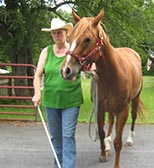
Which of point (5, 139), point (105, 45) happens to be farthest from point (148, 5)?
point (105, 45)

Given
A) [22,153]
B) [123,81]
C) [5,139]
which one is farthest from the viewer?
[5,139]

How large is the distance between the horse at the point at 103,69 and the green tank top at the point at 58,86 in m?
0.28

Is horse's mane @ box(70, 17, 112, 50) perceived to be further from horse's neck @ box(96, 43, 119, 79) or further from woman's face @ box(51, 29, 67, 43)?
horse's neck @ box(96, 43, 119, 79)

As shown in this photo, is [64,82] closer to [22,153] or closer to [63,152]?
[63,152]

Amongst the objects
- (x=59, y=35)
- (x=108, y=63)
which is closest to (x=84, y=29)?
(x=59, y=35)

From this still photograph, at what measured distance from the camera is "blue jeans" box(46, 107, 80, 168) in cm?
385

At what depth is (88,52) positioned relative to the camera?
→ 3695mm

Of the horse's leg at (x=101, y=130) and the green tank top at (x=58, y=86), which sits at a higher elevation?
the green tank top at (x=58, y=86)

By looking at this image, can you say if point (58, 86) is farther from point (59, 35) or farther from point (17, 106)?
point (17, 106)

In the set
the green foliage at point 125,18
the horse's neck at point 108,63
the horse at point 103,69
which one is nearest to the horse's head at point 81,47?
the horse at point 103,69

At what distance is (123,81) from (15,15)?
7.03m

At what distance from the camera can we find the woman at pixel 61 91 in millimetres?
3848

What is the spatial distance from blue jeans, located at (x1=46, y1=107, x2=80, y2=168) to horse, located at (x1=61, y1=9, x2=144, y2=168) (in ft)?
1.63

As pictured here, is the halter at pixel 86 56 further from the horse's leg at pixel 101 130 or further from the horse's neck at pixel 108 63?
the horse's leg at pixel 101 130
